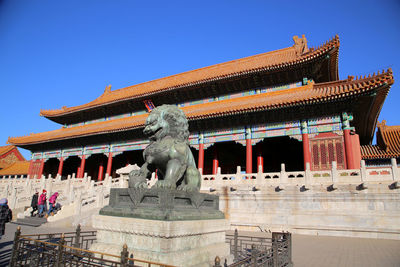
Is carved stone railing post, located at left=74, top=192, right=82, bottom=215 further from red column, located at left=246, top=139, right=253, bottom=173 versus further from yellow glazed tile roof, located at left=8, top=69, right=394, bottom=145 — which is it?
red column, located at left=246, top=139, right=253, bottom=173

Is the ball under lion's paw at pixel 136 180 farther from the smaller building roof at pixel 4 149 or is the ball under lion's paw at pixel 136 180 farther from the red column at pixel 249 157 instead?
the smaller building roof at pixel 4 149

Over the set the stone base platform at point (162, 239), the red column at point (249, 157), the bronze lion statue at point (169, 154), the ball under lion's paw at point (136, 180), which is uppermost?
the red column at point (249, 157)

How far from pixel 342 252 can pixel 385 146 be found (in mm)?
14541

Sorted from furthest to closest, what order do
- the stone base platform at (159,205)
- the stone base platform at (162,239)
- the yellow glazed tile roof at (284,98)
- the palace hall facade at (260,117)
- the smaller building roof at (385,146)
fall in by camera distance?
the smaller building roof at (385,146), the palace hall facade at (260,117), the yellow glazed tile roof at (284,98), the stone base platform at (159,205), the stone base platform at (162,239)

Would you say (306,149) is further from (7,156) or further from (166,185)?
(7,156)

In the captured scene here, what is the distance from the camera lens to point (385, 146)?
696 inches

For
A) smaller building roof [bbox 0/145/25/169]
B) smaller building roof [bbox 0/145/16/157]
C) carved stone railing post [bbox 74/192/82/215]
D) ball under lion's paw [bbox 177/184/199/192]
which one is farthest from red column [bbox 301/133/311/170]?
smaller building roof [bbox 0/145/16/157]

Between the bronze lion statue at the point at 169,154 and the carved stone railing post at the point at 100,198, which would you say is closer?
the bronze lion statue at the point at 169,154

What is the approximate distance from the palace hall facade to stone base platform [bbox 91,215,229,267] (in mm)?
7564

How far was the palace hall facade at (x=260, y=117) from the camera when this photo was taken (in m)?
12.6

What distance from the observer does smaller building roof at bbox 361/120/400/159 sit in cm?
1688

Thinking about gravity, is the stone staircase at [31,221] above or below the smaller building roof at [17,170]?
below

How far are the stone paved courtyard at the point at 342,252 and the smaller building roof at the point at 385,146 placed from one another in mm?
10556

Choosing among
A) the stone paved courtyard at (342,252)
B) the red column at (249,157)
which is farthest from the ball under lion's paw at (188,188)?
the red column at (249,157)
